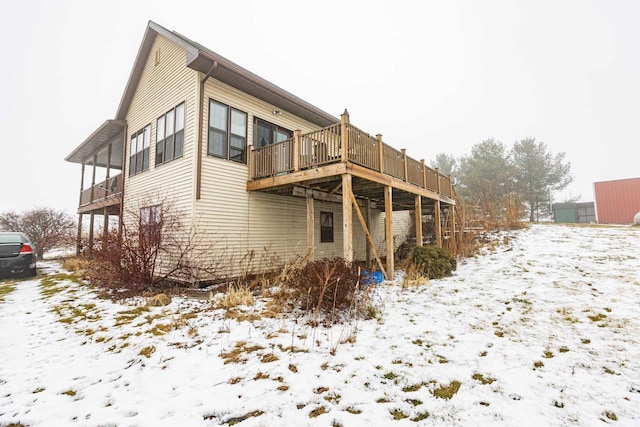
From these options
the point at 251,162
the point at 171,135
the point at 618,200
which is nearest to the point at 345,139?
the point at 251,162

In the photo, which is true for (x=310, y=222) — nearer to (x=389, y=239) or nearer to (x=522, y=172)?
(x=389, y=239)

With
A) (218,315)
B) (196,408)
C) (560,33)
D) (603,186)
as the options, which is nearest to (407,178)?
(218,315)

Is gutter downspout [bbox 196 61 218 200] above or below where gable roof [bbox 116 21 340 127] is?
below

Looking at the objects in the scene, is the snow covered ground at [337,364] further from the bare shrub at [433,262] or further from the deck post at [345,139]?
the deck post at [345,139]

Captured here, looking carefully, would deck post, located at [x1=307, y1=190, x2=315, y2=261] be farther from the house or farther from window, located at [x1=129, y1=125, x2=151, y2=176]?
window, located at [x1=129, y1=125, x2=151, y2=176]

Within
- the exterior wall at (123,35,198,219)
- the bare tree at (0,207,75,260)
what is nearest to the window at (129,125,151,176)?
the exterior wall at (123,35,198,219)

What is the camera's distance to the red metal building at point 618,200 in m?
22.9

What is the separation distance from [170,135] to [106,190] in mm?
5789

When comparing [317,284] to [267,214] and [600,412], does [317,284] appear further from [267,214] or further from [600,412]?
[267,214]

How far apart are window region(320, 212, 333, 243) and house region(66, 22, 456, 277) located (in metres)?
0.04

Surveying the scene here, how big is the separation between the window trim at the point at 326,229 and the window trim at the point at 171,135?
5806 mm

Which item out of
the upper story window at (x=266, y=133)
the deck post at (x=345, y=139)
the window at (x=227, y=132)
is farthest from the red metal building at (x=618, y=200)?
the window at (x=227, y=132)

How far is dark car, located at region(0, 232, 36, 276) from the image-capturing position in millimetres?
9070

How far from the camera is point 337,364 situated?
11.1 feet
